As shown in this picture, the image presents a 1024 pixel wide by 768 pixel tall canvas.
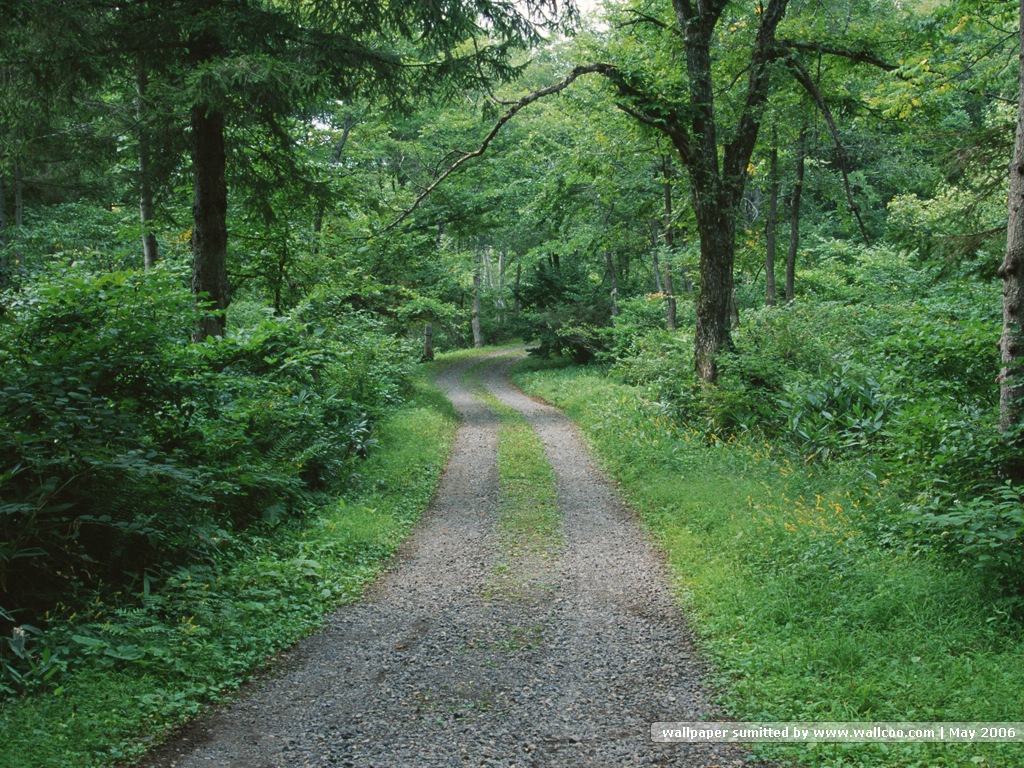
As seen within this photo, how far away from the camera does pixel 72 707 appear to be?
3.87 metres

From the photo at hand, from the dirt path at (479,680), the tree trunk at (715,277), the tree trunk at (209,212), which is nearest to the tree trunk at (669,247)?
the tree trunk at (715,277)

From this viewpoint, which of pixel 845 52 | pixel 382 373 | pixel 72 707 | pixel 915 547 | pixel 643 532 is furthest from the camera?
pixel 382 373

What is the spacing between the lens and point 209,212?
30.2 feet

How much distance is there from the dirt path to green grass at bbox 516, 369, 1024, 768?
1.28 feet

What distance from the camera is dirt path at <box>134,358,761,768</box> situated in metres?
3.78

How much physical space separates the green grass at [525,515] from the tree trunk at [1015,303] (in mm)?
4299

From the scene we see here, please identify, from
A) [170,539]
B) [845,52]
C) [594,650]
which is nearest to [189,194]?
[170,539]

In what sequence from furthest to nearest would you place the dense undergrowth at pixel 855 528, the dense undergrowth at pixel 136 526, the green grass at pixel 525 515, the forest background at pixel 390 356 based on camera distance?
the green grass at pixel 525 515 → the forest background at pixel 390 356 → the dense undergrowth at pixel 136 526 → the dense undergrowth at pixel 855 528

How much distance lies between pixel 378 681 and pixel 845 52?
11.8 m

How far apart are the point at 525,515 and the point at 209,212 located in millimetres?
6039

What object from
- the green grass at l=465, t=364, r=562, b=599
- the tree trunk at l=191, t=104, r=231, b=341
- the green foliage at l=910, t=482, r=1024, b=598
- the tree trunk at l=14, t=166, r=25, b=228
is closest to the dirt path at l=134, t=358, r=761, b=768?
the green grass at l=465, t=364, r=562, b=599

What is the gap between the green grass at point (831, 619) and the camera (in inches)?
147

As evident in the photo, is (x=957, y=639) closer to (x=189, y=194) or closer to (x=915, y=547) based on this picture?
(x=915, y=547)

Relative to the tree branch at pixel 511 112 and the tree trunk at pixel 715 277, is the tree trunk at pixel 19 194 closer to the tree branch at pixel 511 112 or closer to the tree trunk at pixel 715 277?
the tree branch at pixel 511 112
